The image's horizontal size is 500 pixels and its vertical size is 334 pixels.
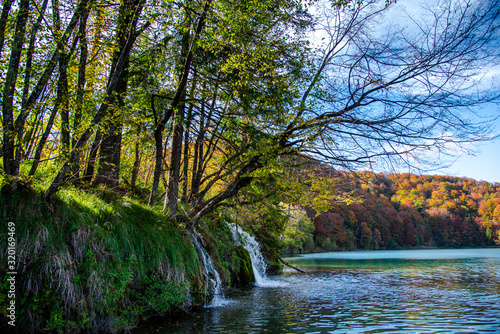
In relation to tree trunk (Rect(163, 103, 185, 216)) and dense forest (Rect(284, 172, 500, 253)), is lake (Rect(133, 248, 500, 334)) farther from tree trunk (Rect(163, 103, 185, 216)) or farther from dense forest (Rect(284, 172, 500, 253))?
dense forest (Rect(284, 172, 500, 253))

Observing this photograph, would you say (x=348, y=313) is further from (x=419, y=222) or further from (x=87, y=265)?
(x=419, y=222)

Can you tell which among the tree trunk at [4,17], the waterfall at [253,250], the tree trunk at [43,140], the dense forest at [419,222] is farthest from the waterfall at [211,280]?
the dense forest at [419,222]

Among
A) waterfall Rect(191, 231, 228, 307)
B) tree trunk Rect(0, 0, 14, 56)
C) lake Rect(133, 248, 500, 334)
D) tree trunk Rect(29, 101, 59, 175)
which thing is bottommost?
lake Rect(133, 248, 500, 334)

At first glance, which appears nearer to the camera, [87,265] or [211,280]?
[87,265]

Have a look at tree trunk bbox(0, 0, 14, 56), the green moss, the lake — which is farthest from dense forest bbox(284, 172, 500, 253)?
tree trunk bbox(0, 0, 14, 56)

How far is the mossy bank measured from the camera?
443 centimetres

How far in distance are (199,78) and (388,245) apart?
256 feet

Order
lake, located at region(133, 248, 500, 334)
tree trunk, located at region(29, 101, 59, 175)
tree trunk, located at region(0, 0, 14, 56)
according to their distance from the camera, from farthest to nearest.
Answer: lake, located at region(133, 248, 500, 334)
tree trunk, located at region(29, 101, 59, 175)
tree trunk, located at region(0, 0, 14, 56)

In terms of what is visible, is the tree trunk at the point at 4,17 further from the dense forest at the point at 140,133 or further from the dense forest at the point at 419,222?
the dense forest at the point at 419,222

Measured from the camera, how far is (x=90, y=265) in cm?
505

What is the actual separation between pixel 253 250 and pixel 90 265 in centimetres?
1200

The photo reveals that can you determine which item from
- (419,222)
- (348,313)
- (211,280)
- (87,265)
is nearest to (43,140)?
(87,265)

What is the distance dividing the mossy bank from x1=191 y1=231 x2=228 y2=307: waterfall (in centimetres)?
55

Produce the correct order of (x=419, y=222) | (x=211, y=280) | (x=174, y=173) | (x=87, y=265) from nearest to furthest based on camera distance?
(x=87, y=265), (x=211, y=280), (x=174, y=173), (x=419, y=222)
